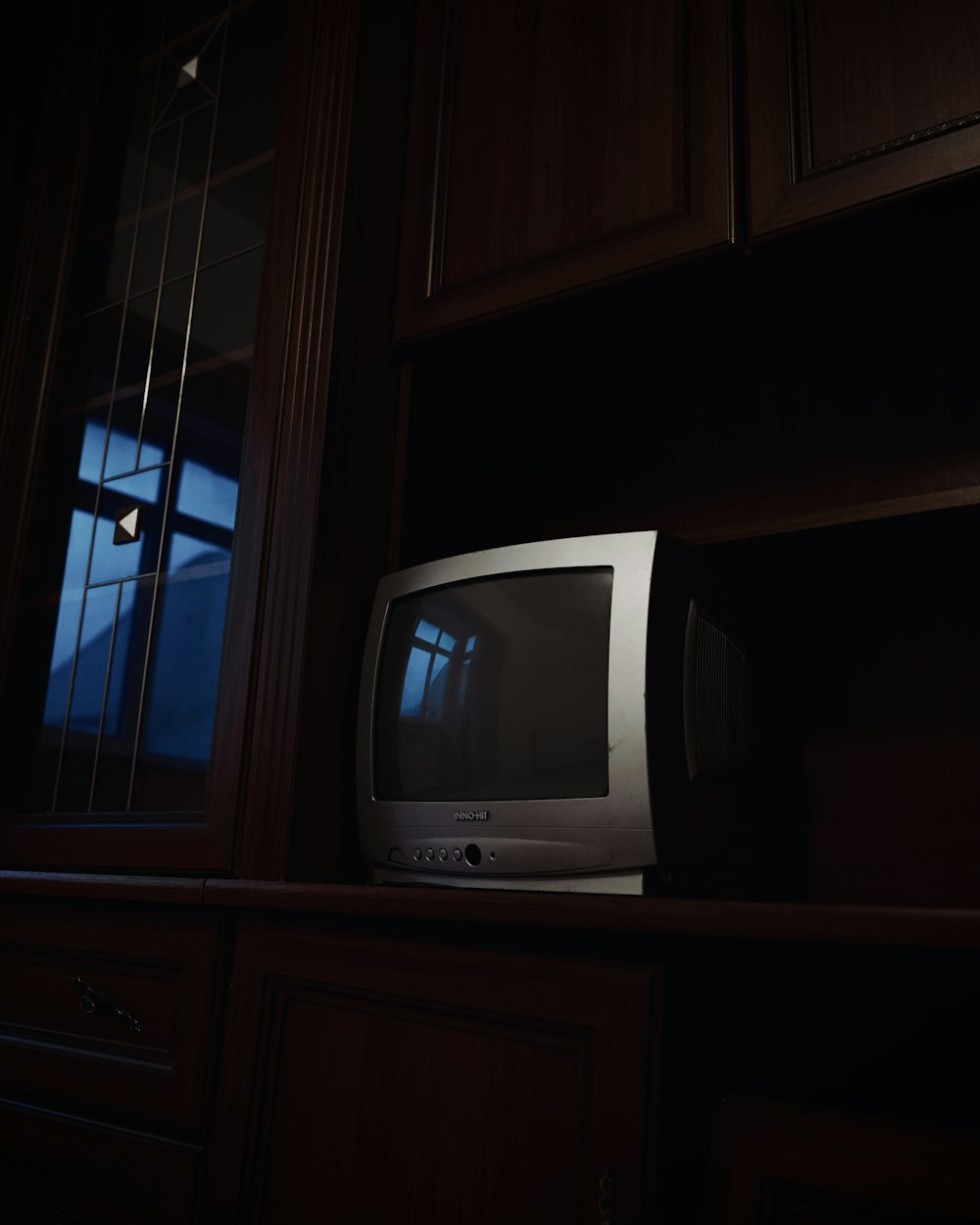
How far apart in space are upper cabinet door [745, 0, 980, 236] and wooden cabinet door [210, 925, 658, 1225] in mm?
815

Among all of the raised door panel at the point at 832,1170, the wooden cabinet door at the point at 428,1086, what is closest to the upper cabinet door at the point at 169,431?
the wooden cabinet door at the point at 428,1086

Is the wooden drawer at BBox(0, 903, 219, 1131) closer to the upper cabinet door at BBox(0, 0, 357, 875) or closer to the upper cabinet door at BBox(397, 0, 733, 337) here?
the upper cabinet door at BBox(0, 0, 357, 875)

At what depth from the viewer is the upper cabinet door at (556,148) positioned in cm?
122

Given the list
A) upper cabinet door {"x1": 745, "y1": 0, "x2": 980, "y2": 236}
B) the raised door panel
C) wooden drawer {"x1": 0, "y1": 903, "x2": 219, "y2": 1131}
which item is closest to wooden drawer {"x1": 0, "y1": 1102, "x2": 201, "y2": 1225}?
wooden drawer {"x1": 0, "y1": 903, "x2": 219, "y2": 1131}

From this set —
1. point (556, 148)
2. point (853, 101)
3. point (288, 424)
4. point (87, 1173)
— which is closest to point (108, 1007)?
point (87, 1173)

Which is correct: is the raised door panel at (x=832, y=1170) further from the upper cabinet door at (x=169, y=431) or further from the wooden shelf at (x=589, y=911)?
the upper cabinet door at (x=169, y=431)

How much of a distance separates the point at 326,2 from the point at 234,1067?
1.41m

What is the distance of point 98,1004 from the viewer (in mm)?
1186

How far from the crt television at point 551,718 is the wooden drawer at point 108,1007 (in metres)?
0.24

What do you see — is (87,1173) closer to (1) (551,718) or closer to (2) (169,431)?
(1) (551,718)

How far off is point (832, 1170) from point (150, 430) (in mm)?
1290

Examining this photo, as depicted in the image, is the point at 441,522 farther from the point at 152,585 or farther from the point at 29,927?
the point at 29,927

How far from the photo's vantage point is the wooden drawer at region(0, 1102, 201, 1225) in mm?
1053

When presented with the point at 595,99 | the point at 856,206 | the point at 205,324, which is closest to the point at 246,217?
the point at 205,324
